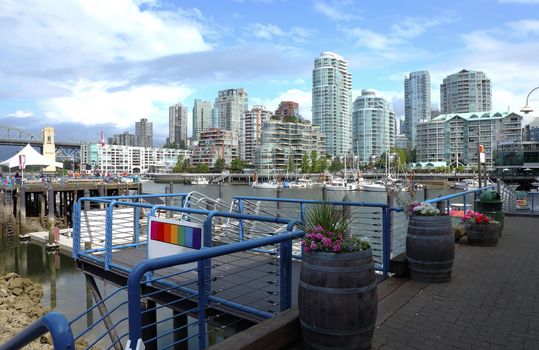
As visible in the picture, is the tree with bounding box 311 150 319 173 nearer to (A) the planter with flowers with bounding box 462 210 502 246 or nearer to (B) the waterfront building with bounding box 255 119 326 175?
(B) the waterfront building with bounding box 255 119 326 175

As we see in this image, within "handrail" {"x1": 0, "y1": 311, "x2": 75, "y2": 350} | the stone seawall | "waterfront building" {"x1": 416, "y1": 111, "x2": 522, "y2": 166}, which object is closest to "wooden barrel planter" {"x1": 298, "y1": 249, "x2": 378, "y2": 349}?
"handrail" {"x1": 0, "y1": 311, "x2": 75, "y2": 350}

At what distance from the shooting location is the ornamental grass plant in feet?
13.1

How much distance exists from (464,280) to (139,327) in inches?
230

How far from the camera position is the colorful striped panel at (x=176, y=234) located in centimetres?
601

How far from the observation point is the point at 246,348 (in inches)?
146

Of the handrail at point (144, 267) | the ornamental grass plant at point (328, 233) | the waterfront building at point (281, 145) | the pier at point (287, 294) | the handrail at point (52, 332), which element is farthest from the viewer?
the waterfront building at point (281, 145)

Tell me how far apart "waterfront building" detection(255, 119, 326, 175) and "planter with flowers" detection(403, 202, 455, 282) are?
6022 inches

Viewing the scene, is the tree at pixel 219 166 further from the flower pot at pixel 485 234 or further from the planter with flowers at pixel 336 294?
the planter with flowers at pixel 336 294

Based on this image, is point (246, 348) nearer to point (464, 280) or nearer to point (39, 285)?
point (464, 280)

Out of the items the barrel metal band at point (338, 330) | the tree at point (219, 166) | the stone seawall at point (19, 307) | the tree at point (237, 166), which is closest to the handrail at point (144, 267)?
the barrel metal band at point (338, 330)

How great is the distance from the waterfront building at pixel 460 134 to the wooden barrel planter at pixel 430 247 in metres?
170

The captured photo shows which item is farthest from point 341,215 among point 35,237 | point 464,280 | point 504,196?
A: point 35,237

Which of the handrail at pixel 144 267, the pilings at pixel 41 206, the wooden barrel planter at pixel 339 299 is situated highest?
the handrail at pixel 144 267

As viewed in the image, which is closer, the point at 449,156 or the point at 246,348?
the point at 246,348
